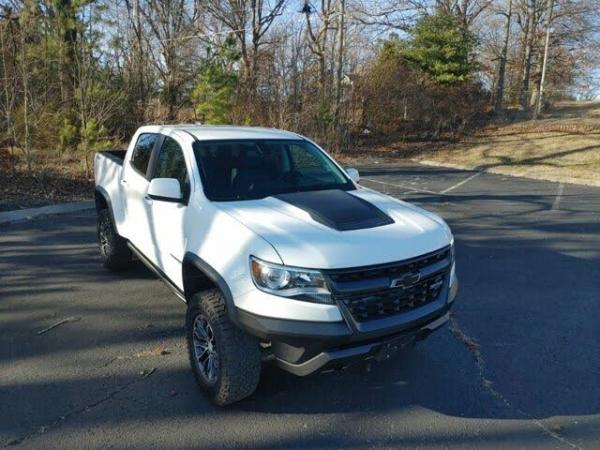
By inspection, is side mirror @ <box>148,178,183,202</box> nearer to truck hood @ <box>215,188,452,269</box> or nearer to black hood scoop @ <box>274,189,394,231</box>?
truck hood @ <box>215,188,452,269</box>

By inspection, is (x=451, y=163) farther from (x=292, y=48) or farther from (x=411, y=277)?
(x=411, y=277)

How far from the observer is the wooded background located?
11.2 metres

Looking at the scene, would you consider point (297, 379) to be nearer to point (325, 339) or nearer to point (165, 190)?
point (325, 339)

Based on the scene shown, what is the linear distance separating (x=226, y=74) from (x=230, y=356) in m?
16.5

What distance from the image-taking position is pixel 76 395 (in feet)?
10.2

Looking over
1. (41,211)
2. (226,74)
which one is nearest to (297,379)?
(41,211)

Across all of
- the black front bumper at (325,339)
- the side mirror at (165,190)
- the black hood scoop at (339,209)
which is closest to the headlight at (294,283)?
the black front bumper at (325,339)

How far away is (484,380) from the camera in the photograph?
3391 millimetres

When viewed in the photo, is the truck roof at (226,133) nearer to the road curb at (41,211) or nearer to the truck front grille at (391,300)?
the truck front grille at (391,300)

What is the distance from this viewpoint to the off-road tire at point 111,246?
5184 millimetres

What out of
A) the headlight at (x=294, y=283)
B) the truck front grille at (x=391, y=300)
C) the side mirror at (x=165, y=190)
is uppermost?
the side mirror at (x=165, y=190)

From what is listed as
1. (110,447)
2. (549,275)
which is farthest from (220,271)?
(549,275)

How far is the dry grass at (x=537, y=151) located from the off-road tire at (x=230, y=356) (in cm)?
1410

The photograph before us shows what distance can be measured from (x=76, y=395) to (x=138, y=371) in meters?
0.44
